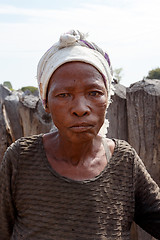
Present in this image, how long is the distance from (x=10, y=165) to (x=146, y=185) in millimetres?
673

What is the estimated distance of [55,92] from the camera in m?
1.52

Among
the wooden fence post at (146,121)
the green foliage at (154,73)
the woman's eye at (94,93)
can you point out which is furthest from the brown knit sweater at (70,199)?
the green foliage at (154,73)

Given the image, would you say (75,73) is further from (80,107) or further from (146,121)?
(146,121)

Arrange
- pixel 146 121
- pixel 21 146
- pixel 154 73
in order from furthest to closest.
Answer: pixel 154 73 < pixel 146 121 < pixel 21 146

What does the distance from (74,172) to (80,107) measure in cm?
34

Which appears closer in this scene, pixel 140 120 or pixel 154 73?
pixel 140 120

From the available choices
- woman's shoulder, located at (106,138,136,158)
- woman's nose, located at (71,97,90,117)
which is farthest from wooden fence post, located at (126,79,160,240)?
woman's nose, located at (71,97,90,117)

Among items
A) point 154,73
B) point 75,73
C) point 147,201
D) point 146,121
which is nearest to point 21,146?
point 75,73

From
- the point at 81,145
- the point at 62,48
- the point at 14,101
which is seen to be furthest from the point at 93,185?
the point at 14,101

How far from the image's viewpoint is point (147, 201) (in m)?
1.72

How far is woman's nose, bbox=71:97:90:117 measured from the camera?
1.46m

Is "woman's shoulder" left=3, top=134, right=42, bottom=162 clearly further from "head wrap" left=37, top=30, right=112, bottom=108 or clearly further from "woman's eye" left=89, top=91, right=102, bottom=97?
"woman's eye" left=89, top=91, right=102, bottom=97

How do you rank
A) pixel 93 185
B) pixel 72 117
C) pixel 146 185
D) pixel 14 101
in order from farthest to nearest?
pixel 14 101 → pixel 146 185 → pixel 93 185 → pixel 72 117

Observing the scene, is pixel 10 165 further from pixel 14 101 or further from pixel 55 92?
pixel 14 101
